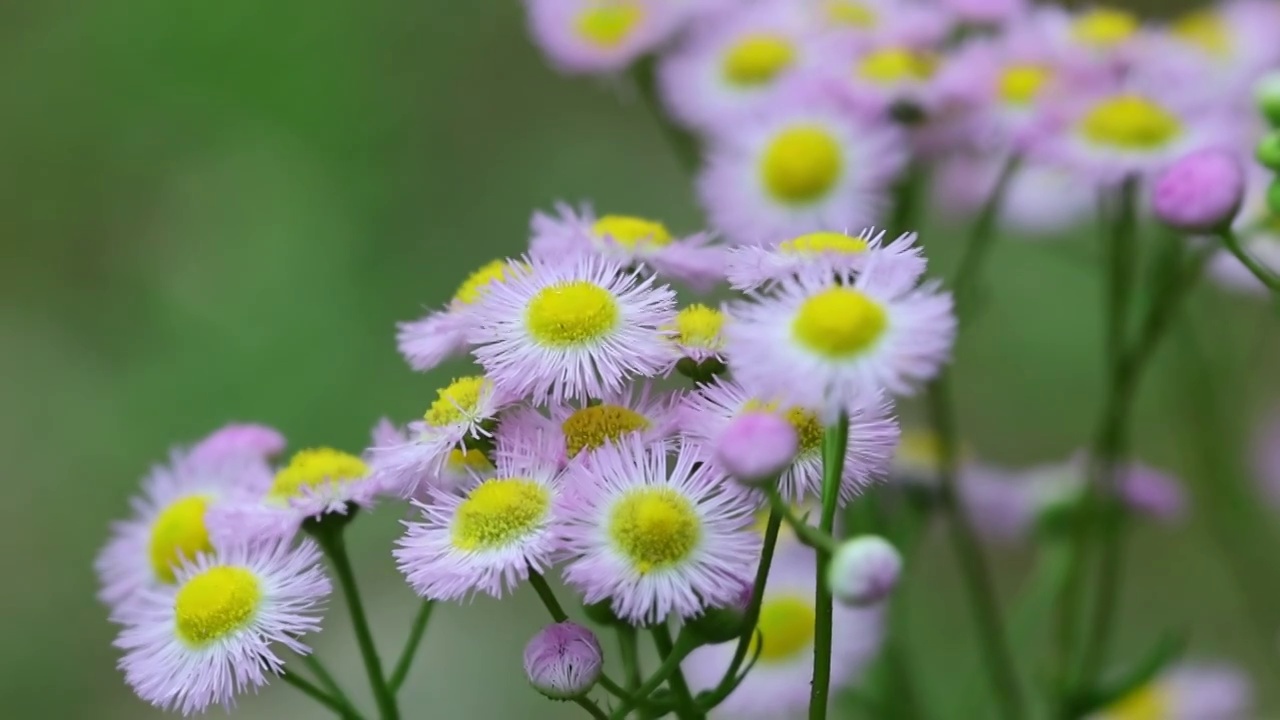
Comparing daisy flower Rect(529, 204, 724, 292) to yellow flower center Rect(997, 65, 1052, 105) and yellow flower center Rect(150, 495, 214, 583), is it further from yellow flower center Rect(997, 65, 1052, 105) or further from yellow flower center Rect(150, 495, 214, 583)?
yellow flower center Rect(997, 65, 1052, 105)

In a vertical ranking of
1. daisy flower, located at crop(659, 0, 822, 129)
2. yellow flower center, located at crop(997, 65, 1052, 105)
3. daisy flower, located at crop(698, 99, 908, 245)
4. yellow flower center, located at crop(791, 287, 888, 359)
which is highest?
daisy flower, located at crop(659, 0, 822, 129)

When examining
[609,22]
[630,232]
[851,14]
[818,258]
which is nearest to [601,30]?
[609,22]

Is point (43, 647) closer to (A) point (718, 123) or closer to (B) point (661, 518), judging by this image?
(A) point (718, 123)

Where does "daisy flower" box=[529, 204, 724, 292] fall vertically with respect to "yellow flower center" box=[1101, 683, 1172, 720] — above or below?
below

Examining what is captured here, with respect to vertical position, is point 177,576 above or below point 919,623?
below

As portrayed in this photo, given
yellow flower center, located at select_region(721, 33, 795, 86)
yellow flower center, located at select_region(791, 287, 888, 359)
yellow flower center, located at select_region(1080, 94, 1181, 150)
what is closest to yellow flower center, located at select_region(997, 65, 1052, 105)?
yellow flower center, located at select_region(1080, 94, 1181, 150)

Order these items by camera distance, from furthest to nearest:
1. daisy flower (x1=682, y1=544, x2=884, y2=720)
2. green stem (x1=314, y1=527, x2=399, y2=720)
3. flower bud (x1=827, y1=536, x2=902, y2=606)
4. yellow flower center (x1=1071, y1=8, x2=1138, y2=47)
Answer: yellow flower center (x1=1071, y1=8, x2=1138, y2=47) < daisy flower (x1=682, y1=544, x2=884, y2=720) < green stem (x1=314, y1=527, x2=399, y2=720) < flower bud (x1=827, y1=536, x2=902, y2=606)

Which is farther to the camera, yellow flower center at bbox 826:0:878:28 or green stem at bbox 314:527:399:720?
yellow flower center at bbox 826:0:878:28

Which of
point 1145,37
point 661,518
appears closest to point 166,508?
point 661,518
